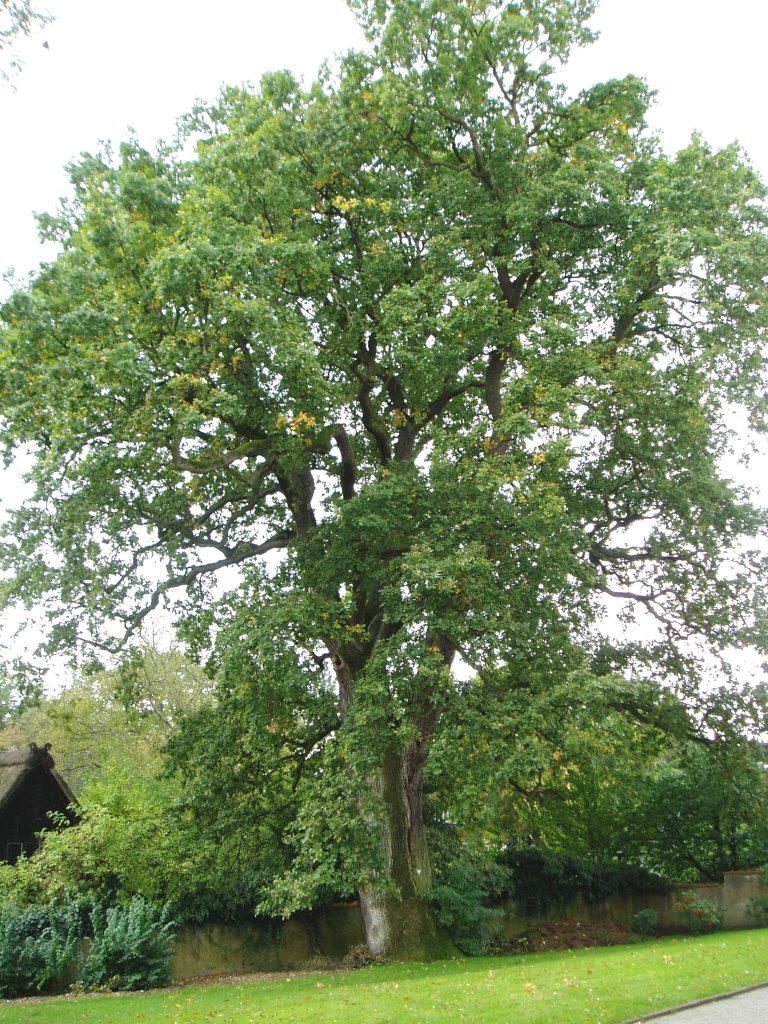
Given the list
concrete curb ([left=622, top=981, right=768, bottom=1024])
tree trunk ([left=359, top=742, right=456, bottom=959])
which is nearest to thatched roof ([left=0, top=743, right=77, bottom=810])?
tree trunk ([left=359, top=742, right=456, bottom=959])

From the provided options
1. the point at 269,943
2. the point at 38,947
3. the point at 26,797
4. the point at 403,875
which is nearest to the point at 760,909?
the point at 403,875

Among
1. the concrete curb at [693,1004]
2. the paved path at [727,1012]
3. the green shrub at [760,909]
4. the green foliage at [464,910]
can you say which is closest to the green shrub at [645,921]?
the green shrub at [760,909]

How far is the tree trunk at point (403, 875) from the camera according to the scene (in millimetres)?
15898

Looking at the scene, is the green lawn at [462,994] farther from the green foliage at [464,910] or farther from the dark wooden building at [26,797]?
the dark wooden building at [26,797]

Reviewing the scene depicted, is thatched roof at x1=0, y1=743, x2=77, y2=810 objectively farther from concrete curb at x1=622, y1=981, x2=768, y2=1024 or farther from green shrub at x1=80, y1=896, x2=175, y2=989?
concrete curb at x1=622, y1=981, x2=768, y2=1024

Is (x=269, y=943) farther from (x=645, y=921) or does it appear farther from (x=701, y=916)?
(x=701, y=916)

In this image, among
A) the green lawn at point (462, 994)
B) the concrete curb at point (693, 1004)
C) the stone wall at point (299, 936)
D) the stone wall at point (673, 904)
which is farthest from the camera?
the stone wall at point (673, 904)

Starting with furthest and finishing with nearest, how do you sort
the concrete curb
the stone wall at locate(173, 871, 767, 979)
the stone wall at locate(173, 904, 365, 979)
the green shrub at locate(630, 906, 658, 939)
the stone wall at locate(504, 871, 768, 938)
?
1. the stone wall at locate(504, 871, 768, 938)
2. the green shrub at locate(630, 906, 658, 939)
3. the stone wall at locate(173, 871, 767, 979)
4. the stone wall at locate(173, 904, 365, 979)
5. the concrete curb

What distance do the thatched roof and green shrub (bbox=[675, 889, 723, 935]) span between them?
15367mm

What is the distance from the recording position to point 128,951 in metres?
14.7

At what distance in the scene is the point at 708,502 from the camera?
52.9 feet

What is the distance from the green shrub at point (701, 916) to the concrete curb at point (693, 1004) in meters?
11.6

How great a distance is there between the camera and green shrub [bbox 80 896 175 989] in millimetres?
14705

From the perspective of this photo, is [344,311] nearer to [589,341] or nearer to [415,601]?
[589,341]
